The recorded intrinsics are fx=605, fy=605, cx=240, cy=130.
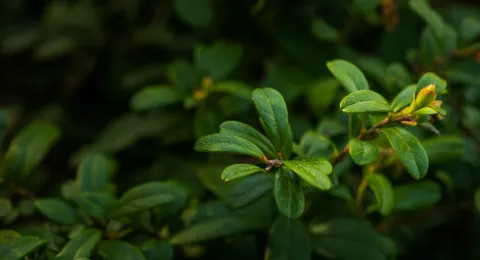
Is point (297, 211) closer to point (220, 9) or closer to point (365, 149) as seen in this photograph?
point (365, 149)

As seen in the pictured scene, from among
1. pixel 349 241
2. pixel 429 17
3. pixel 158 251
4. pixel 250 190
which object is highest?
pixel 429 17

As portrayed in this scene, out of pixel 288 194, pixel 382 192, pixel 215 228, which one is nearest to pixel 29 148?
pixel 215 228

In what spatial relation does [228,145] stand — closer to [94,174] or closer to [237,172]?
[237,172]

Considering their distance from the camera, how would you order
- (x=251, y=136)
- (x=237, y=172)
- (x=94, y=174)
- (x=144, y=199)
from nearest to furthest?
1. (x=237, y=172)
2. (x=251, y=136)
3. (x=144, y=199)
4. (x=94, y=174)

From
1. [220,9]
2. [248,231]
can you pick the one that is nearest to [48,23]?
[220,9]

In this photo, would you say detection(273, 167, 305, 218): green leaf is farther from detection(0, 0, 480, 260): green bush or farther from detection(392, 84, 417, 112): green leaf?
detection(392, 84, 417, 112): green leaf

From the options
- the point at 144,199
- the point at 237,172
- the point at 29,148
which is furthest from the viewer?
the point at 29,148

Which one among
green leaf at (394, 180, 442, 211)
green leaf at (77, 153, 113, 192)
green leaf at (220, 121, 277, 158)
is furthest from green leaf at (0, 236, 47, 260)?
green leaf at (394, 180, 442, 211)

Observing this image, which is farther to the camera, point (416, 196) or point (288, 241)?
point (416, 196)
